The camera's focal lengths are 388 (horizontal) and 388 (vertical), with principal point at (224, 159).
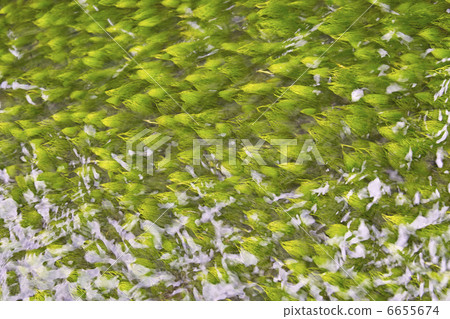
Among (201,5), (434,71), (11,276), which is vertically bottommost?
(11,276)

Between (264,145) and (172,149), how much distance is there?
0.62 ft

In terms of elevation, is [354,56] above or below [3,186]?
above

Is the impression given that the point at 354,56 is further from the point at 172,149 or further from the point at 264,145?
the point at 172,149

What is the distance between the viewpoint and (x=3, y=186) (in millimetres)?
856

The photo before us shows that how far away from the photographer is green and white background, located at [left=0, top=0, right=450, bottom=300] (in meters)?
0.74

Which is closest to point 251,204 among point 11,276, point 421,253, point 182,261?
point 182,261

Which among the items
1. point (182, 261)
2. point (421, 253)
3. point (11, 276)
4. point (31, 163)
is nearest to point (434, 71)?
point (421, 253)

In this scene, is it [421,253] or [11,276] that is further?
[11,276]

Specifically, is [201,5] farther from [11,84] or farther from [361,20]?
[11,84]

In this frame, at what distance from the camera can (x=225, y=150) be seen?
2.57 feet

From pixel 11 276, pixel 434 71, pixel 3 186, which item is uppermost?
pixel 434 71

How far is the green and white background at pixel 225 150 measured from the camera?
736 mm

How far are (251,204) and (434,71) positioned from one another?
433 millimetres

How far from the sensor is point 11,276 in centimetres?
83
